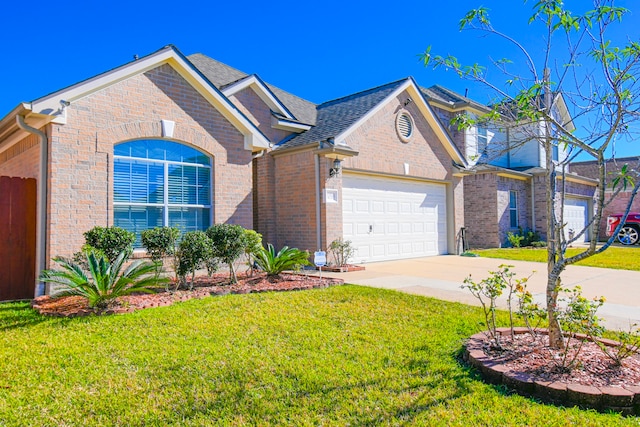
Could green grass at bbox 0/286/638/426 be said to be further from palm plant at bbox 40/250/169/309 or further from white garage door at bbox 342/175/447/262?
white garage door at bbox 342/175/447/262

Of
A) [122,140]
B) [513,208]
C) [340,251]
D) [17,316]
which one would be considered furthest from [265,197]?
[513,208]

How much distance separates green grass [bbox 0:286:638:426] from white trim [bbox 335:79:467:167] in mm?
7171

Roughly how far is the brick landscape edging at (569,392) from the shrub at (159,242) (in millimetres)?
6015

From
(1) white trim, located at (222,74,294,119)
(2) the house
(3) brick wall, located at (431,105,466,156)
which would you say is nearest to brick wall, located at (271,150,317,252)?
(2) the house

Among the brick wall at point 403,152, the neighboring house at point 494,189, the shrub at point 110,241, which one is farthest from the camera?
the neighboring house at point 494,189

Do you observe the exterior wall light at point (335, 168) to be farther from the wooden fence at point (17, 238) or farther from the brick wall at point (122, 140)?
the wooden fence at point (17, 238)

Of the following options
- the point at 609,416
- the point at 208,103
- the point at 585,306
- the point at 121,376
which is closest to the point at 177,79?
the point at 208,103

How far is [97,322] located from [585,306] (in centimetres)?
603

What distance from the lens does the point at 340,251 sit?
38.6ft

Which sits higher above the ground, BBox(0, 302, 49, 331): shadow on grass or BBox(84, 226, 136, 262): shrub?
BBox(84, 226, 136, 262): shrub

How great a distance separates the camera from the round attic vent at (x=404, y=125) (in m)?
14.2

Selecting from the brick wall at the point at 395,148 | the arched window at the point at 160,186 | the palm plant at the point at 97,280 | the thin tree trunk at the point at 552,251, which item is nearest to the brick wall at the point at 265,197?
the brick wall at the point at 395,148

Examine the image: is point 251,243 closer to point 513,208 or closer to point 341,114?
point 341,114

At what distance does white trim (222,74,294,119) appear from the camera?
1303cm
